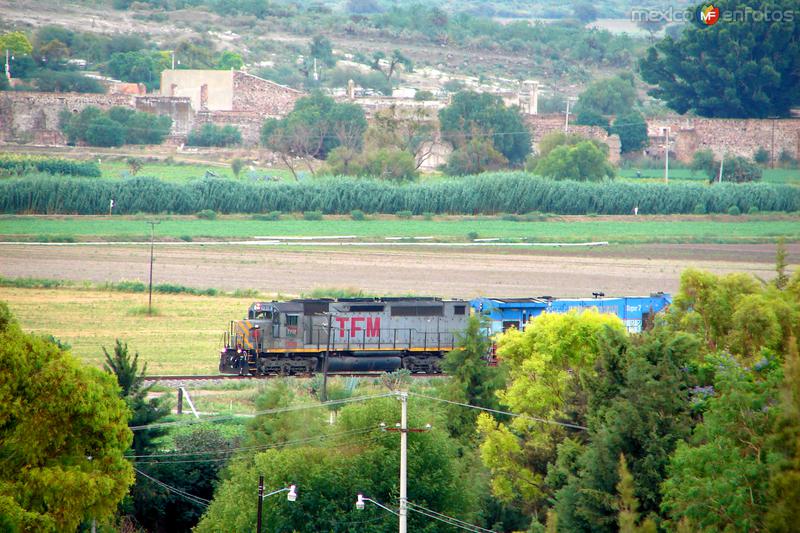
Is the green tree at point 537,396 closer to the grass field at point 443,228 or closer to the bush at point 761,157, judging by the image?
the grass field at point 443,228

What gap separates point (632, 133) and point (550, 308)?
3113 inches

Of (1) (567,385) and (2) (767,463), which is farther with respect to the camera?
(1) (567,385)

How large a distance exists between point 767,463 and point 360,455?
11420mm

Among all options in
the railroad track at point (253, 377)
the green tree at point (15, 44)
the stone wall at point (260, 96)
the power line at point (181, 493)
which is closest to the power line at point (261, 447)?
the power line at point (181, 493)

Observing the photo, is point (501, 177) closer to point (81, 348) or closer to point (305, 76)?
point (81, 348)

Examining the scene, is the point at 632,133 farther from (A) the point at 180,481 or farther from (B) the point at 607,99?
(A) the point at 180,481

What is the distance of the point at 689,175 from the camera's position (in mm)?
112250

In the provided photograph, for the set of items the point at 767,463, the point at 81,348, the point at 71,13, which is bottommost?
the point at 81,348

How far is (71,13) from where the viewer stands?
189 metres

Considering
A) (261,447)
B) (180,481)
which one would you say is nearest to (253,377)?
(180,481)

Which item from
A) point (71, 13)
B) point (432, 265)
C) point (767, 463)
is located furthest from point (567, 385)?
point (71, 13)

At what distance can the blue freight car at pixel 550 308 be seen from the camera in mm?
46938

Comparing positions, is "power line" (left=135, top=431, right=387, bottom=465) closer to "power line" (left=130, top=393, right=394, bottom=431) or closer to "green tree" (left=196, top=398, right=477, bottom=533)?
"green tree" (left=196, top=398, right=477, bottom=533)

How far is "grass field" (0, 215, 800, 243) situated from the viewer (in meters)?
78.6
